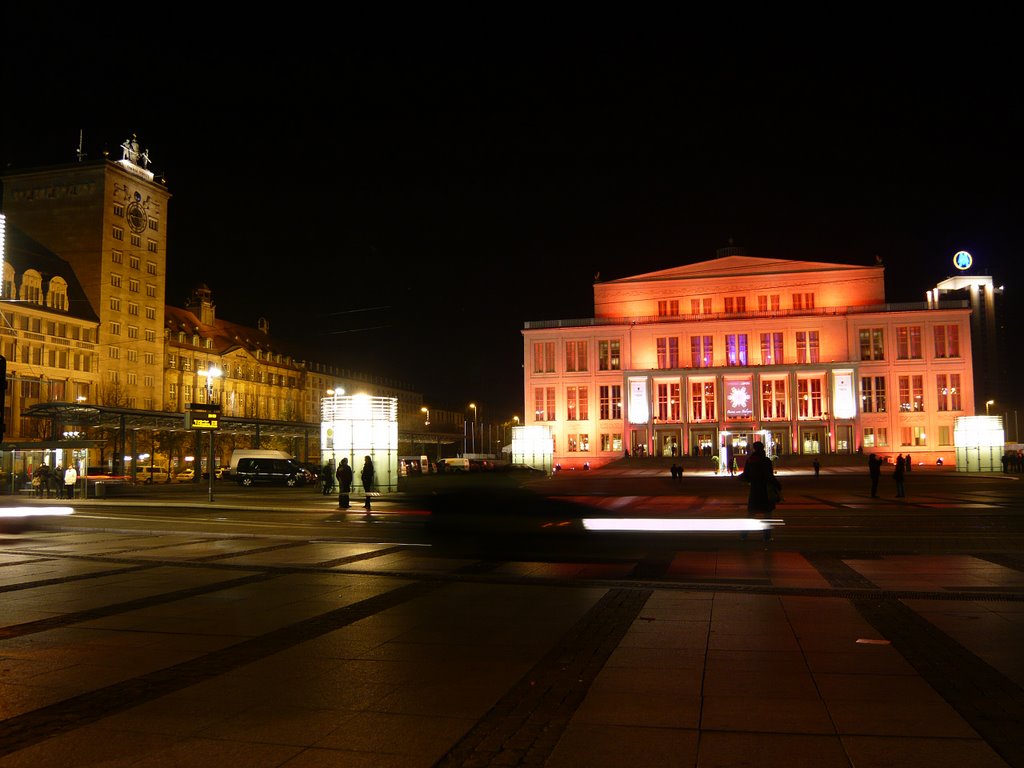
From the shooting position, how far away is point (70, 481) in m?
40.7

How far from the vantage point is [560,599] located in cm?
1123

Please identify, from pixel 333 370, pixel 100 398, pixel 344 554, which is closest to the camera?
pixel 344 554

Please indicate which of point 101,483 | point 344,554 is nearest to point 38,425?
point 101,483

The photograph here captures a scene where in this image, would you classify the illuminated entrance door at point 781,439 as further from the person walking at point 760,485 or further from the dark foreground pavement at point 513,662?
the dark foreground pavement at point 513,662

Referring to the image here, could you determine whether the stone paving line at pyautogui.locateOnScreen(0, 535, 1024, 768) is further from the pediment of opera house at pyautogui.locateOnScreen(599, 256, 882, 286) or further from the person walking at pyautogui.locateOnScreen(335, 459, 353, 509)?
the pediment of opera house at pyautogui.locateOnScreen(599, 256, 882, 286)

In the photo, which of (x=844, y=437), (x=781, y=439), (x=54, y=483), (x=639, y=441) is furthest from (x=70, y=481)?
(x=844, y=437)

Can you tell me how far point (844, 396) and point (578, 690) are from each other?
8900 cm

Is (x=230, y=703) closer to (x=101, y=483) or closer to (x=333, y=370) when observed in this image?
(x=101, y=483)

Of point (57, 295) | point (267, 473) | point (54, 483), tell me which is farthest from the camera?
point (57, 295)

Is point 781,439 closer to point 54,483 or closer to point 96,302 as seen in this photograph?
point 54,483

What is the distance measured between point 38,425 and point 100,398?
1133 cm

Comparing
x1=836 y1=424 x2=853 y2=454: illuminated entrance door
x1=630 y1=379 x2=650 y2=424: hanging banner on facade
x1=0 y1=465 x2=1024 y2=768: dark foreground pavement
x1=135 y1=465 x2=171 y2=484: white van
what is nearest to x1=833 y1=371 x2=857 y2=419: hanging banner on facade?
x1=836 y1=424 x2=853 y2=454: illuminated entrance door

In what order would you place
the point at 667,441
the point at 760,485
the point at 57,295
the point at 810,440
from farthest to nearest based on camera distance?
the point at 667,441
the point at 810,440
the point at 57,295
the point at 760,485

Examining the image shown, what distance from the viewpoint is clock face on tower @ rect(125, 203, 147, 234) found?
9550 cm
